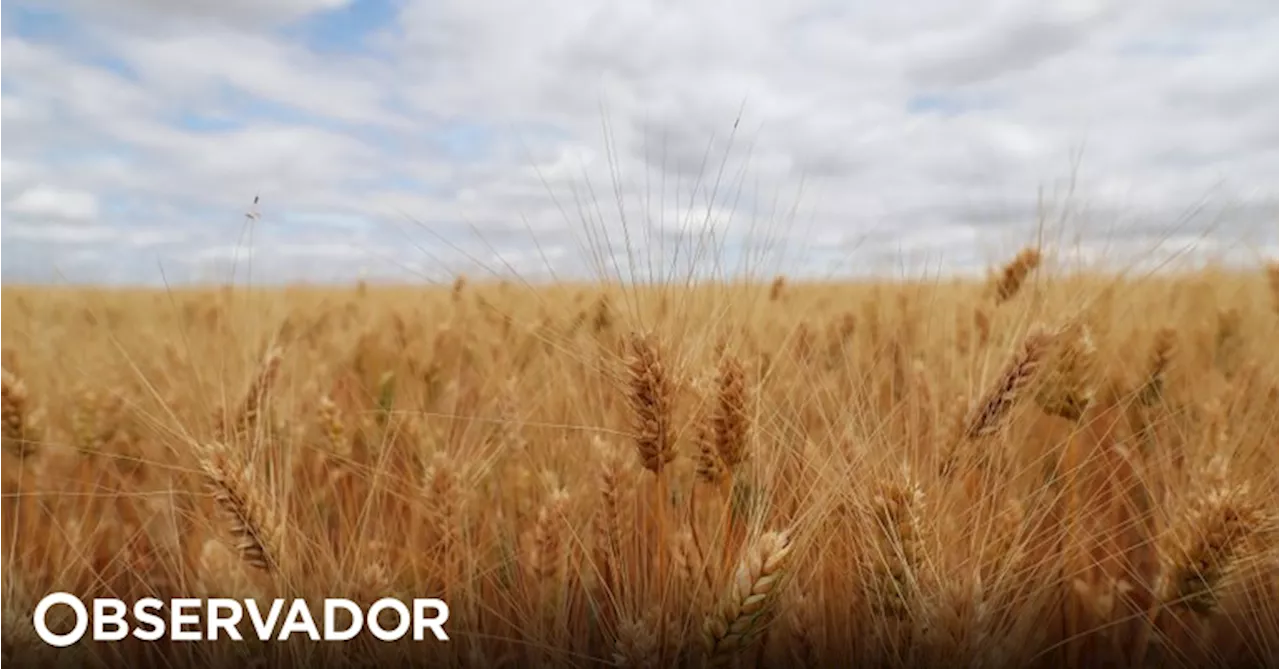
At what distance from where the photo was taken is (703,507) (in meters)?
1.85

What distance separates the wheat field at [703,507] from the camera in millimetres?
1468

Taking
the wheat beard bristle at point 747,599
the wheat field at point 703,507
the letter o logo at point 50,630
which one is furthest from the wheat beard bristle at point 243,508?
the wheat beard bristle at point 747,599

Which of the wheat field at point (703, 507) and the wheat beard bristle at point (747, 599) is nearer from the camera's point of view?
the wheat beard bristle at point (747, 599)

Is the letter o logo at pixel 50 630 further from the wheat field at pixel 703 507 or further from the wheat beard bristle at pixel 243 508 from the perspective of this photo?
the wheat beard bristle at pixel 243 508

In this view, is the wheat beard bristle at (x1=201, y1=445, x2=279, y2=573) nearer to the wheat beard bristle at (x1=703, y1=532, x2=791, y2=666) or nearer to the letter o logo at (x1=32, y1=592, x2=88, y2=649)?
the letter o logo at (x1=32, y1=592, x2=88, y2=649)

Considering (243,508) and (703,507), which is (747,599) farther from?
(243,508)

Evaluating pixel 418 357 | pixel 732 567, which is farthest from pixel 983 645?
pixel 418 357

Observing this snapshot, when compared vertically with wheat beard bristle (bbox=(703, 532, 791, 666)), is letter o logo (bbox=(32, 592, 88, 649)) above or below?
below

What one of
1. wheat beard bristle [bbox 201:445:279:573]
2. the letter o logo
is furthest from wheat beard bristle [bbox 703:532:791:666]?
the letter o logo

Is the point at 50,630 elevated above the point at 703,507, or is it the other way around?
the point at 703,507

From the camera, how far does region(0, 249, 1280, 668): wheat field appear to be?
1.47 metres

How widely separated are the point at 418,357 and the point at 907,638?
6.55 feet

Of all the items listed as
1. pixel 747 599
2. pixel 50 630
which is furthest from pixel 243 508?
pixel 747 599

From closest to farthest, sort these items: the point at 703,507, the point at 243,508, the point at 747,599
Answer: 1. the point at 747,599
2. the point at 243,508
3. the point at 703,507
